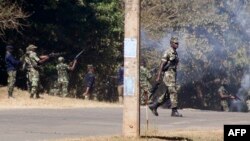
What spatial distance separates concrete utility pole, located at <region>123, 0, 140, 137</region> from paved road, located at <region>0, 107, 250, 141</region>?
1.40 meters

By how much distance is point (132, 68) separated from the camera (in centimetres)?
1235

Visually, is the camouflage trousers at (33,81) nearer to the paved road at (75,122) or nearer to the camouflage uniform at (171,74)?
the paved road at (75,122)

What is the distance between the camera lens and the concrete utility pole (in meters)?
12.3

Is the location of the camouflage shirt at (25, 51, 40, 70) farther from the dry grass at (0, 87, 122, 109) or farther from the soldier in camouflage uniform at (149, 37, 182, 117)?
the soldier in camouflage uniform at (149, 37, 182, 117)

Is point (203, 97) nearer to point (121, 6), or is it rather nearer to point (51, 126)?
point (121, 6)

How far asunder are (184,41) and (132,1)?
88.5 ft

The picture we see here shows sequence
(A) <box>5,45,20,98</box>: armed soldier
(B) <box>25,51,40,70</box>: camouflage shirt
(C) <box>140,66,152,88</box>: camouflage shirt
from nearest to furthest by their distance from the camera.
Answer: (A) <box>5,45,20,98</box>: armed soldier, (B) <box>25,51,40,70</box>: camouflage shirt, (C) <box>140,66,152,88</box>: camouflage shirt

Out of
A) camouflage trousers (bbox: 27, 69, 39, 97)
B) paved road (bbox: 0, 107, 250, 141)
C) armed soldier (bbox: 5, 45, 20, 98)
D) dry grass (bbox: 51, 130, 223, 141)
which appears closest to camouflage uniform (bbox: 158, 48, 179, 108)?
paved road (bbox: 0, 107, 250, 141)

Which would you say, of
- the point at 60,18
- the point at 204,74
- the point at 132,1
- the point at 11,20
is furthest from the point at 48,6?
the point at 132,1

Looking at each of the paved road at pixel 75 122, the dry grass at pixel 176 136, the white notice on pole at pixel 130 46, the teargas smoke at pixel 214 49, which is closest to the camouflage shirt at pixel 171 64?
the paved road at pixel 75 122

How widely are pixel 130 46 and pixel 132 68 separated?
14.1 inches

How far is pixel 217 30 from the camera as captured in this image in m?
39.6

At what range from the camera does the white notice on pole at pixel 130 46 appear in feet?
40.3

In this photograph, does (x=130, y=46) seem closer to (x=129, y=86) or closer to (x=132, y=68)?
(x=132, y=68)
